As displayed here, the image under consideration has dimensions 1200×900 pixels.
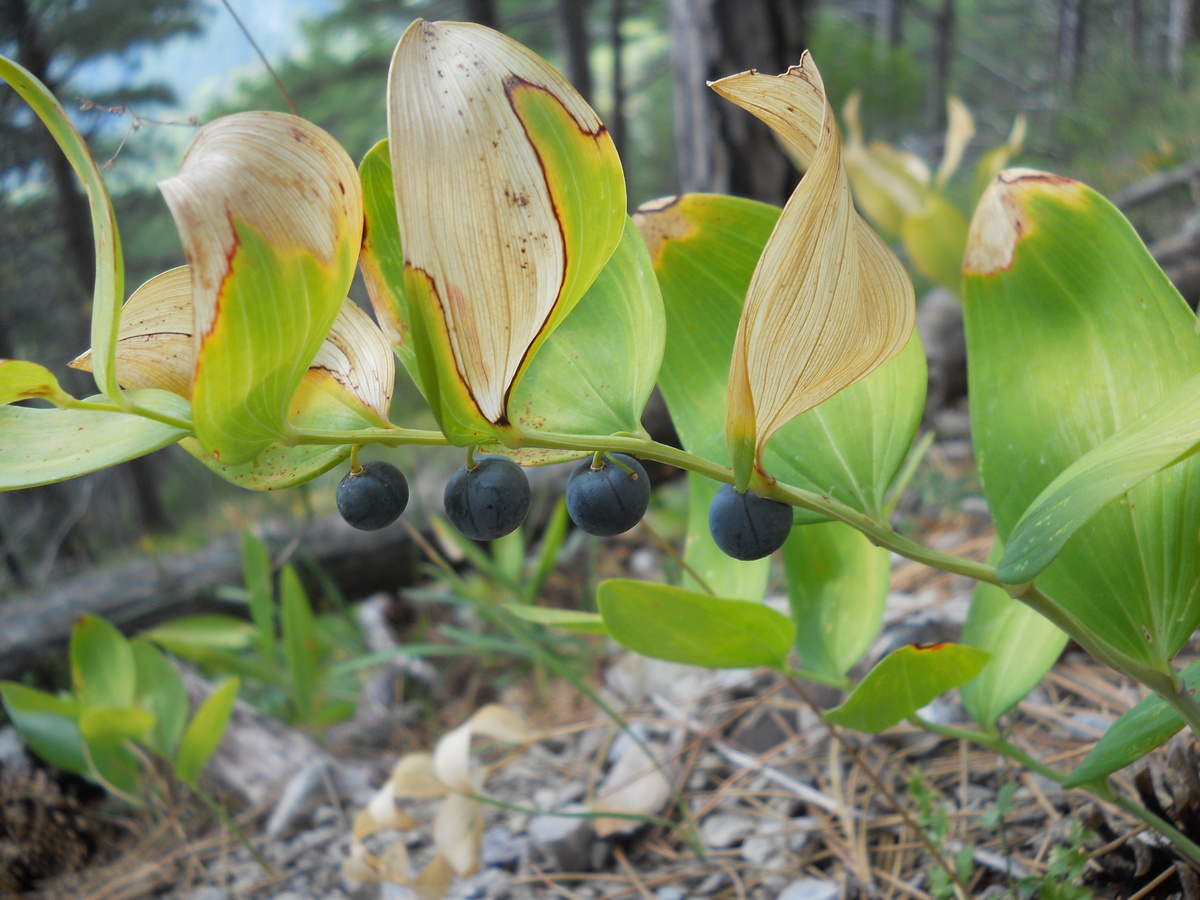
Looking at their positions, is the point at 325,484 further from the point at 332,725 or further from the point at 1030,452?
the point at 1030,452

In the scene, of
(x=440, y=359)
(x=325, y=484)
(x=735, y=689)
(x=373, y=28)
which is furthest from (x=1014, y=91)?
(x=440, y=359)

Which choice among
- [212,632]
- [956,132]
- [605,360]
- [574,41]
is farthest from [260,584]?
[574,41]

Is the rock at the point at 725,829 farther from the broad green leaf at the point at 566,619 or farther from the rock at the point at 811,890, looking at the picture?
the broad green leaf at the point at 566,619

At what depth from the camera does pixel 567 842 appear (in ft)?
3.28

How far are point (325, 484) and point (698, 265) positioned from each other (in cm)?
315

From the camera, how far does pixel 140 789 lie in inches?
53.3

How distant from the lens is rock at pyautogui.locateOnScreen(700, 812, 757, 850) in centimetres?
98

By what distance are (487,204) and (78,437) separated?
240 mm

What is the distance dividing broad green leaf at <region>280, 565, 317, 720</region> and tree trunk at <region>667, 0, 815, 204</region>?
1.71m

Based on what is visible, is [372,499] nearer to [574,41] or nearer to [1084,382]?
[1084,382]

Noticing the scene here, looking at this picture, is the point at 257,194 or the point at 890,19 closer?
the point at 257,194

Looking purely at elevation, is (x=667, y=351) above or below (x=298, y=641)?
above

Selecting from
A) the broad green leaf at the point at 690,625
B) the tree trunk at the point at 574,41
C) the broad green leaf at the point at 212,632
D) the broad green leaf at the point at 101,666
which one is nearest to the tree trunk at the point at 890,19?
the tree trunk at the point at 574,41

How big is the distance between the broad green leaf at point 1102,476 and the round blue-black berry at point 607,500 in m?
0.20
